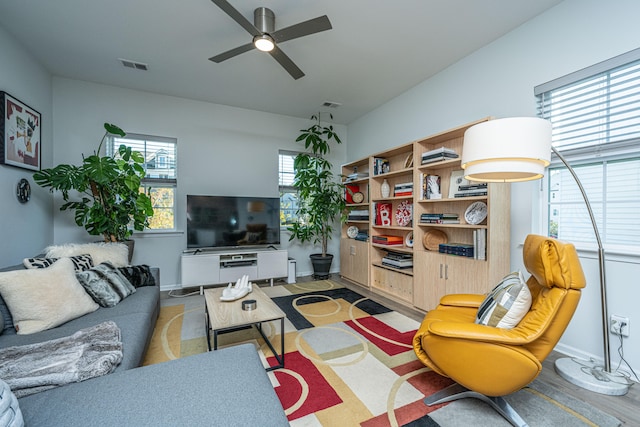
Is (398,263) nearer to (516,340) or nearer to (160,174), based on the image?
(516,340)

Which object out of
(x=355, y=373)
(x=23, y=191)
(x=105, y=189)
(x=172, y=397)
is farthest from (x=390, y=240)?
(x=23, y=191)

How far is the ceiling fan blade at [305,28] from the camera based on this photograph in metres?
1.84

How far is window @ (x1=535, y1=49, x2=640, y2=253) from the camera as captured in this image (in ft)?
6.02

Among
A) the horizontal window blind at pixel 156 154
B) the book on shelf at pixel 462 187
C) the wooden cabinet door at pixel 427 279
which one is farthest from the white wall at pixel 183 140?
the book on shelf at pixel 462 187

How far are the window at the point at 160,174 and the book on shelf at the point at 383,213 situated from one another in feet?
9.69

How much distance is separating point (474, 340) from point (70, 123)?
4.78 meters

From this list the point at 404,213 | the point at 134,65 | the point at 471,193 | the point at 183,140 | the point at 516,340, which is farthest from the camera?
the point at 183,140

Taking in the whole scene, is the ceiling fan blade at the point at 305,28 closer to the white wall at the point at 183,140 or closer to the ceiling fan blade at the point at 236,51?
the ceiling fan blade at the point at 236,51

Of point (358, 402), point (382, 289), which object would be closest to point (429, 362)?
point (358, 402)

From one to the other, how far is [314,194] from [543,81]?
2.96 metres

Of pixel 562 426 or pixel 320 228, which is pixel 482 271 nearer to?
pixel 562 426

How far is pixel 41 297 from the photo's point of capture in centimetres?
165

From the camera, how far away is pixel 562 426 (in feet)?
4.55

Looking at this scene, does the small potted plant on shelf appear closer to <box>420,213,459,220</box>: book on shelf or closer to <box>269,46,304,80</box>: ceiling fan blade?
<box>269,46,304,80</box>: ceiling fan blade
